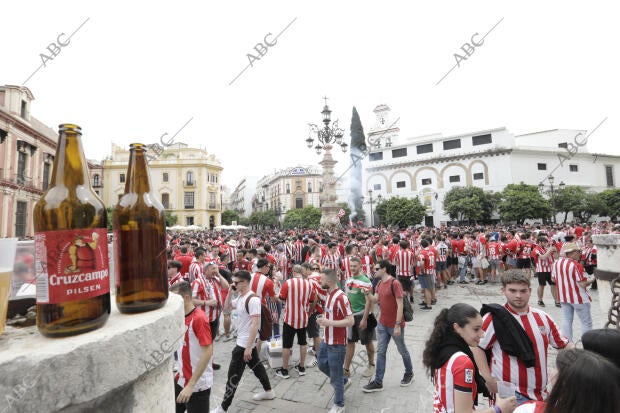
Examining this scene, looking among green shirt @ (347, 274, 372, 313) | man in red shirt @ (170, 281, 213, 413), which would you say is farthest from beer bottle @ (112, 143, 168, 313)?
green shirt @ (347, 274, 372, 313)

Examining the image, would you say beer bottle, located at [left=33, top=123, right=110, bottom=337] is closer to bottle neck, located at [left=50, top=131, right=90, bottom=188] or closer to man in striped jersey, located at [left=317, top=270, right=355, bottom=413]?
bottle neck, located at [left=50, top=131, right=90, bottom=188]

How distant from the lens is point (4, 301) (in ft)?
2.92

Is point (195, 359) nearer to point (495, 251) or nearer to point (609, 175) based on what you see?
point (495, 251)

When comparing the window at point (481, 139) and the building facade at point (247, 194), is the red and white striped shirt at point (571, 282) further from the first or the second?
the building facade at point (247, 194)

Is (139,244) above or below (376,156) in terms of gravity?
below

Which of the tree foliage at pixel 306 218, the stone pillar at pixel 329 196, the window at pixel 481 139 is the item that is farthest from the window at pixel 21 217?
the window at pixel 481 139

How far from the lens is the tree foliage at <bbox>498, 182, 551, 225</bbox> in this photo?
37.2 meters

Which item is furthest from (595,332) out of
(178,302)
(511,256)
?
(511,256)

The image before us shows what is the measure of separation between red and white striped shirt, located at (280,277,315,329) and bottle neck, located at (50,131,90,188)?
15.2ft

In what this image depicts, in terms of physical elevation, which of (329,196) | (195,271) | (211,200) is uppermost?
(211,200)

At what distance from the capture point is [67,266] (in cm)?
89

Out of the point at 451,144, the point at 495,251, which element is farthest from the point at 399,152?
the point at 495,251

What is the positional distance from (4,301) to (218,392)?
481 cm

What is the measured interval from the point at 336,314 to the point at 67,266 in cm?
400
